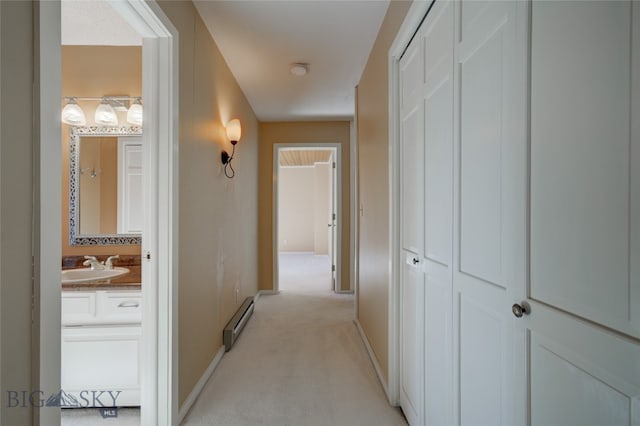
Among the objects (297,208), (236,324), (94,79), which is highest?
(94,79)

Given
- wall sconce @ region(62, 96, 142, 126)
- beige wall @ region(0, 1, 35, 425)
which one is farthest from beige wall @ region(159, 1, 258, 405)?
beige wall @ region(0, 1, 35, 425)

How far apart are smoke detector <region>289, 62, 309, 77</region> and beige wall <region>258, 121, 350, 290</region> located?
1.67 metres

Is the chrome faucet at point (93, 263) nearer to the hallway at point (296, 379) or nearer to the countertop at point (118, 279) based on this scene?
the countertop at point (118, 279)

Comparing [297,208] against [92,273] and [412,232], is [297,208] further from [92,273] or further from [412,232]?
[412,232]

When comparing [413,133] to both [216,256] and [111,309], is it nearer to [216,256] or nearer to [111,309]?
[216,256]

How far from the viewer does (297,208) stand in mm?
9258

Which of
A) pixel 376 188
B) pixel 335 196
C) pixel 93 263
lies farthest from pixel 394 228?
pixel 335 196

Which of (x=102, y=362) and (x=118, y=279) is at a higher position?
(x=118, y=279)

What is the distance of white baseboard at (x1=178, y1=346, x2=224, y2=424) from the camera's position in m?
1.71

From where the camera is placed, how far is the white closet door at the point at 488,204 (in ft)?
2.59

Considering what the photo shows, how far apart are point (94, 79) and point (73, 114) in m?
0.31

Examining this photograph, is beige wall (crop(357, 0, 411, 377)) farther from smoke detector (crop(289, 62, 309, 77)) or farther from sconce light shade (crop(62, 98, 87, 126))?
sconce light shade (crop(62, 98, 87, 126))

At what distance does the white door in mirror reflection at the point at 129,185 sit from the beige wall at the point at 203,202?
607mm

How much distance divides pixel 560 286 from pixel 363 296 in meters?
2.33
